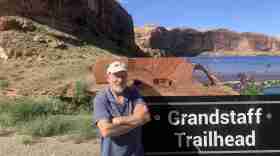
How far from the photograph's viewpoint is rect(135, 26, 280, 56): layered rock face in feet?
348

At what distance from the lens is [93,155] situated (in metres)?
7.07

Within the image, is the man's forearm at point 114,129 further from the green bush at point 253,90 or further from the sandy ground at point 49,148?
the sandy ground at point 49,148

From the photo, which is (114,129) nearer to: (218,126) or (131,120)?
(131,120)

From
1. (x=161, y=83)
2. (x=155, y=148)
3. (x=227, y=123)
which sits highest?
(x=161, y=83)

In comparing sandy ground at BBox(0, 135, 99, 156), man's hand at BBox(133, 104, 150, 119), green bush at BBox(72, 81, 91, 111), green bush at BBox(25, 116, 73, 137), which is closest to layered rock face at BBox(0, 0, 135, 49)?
green bush at BBox(72, 81, 91, 111)

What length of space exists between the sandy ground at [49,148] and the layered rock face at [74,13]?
20579mm

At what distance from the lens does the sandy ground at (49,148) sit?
7.16 metres

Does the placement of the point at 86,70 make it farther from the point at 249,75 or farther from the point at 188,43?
the point at 188,43

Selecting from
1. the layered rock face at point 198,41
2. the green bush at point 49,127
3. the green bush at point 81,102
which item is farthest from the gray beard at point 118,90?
the layered rock face at point 198,41

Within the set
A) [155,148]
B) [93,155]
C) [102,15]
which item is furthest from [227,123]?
[102,15]

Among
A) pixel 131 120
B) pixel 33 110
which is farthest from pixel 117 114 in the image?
pixel 33 110

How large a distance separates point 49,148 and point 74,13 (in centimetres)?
3095

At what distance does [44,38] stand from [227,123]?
21.4m

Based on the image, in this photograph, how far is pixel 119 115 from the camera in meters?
3.73
